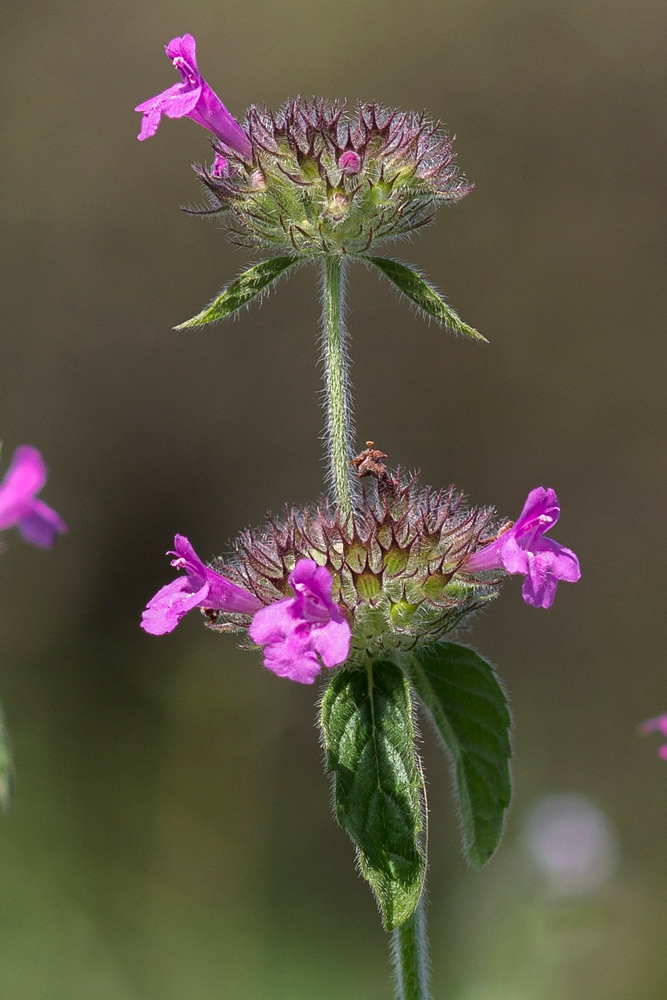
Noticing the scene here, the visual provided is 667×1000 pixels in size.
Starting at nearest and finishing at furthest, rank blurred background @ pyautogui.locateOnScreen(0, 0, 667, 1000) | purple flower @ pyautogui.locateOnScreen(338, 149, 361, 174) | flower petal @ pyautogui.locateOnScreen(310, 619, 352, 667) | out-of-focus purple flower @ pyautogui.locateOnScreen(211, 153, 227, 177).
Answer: flower petal @ pyautogui.locateOnScreen(310, 619, 352, 667) < purple flower @ pyautogui.locateOnScreen(338, 149, 361, 174) < out-of-focus purple flower @ pyautogui.locateOnScreen(211, 153, 227, 177) < blurred background @ pyautogui.locateOnScreen(0, 0, 667, 1000)

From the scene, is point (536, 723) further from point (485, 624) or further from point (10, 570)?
point (10, 570)

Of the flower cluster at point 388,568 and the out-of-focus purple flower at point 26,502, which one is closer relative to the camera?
the out-of-focus purple flower at point 26,502

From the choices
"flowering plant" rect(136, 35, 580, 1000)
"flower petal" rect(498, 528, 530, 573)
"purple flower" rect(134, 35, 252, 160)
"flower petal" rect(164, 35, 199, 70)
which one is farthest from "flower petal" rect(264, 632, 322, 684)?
"flower petal" rect(164, 35, 199, 70)

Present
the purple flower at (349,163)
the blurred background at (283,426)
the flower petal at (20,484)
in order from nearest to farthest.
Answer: the flower petal at (20,484) → the purple flower at (349,163) → the blurred background at (283,426)

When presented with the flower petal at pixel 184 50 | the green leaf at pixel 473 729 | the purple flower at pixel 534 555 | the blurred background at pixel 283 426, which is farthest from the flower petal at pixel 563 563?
the blurred background at pixel 283 426

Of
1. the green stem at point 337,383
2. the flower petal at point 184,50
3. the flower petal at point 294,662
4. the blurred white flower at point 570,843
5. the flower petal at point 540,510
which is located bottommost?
the blurred white flower at point 570,843

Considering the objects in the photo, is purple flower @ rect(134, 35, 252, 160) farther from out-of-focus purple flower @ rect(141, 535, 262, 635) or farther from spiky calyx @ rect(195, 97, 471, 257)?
out-of-focus purple flower @ rect(141, 535, 262, 635)

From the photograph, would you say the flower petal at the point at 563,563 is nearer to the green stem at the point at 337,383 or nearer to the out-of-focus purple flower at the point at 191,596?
the green stem at the point at 337,383
